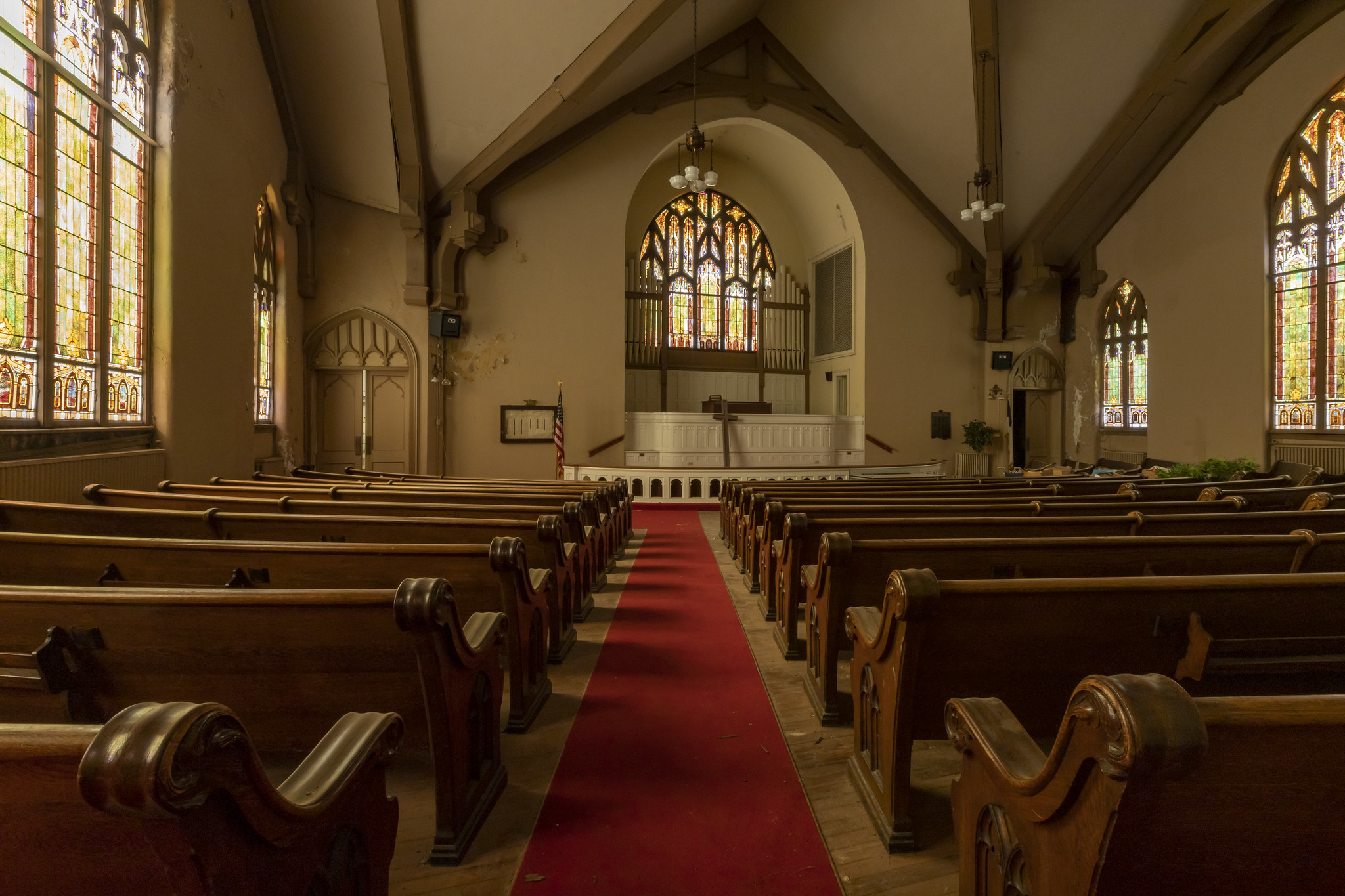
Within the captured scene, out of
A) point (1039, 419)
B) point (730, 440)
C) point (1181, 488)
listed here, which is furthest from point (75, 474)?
point (1039, 419)

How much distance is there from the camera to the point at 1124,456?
40.2 ft

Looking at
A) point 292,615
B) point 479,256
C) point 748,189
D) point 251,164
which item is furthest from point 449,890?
point 748,189

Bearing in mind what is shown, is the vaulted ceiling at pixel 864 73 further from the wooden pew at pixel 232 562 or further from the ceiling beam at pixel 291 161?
the wooden pew at pixel 232 562

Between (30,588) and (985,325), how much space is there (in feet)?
45.9

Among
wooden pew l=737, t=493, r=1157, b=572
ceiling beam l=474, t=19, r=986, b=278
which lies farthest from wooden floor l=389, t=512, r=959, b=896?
ceiling beam l=474, t=19, r=986, b=278

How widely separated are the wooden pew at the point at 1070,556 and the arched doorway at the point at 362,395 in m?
9.01

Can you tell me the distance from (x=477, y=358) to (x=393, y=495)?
7.41 metres

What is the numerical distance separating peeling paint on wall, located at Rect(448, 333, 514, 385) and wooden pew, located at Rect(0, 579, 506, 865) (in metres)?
9.48

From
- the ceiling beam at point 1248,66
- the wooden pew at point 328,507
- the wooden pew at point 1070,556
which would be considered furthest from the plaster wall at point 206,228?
the ceiling beam at point 1248,66

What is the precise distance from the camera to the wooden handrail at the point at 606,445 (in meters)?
11.2

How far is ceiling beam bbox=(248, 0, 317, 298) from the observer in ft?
25.1

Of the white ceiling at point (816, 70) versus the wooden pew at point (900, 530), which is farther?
the white ceiling at point (816, 70)

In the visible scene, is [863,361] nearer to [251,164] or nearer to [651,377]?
[651,377]

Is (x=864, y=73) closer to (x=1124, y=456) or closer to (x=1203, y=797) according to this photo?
(x=1124, y=456)
